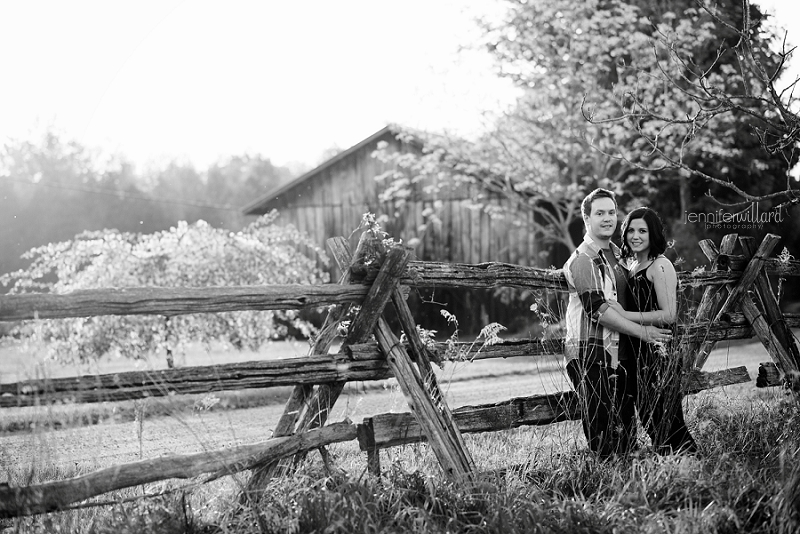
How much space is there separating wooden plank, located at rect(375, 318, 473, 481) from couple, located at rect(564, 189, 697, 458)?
2.74 ft

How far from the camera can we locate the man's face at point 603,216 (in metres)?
4.67

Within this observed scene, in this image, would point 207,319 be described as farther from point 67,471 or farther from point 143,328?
point 67,471

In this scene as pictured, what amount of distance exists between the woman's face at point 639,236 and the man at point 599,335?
174mm

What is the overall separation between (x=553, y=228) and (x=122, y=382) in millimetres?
15124

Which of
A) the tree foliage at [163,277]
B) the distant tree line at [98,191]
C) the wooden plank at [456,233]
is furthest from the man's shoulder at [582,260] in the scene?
the distant tree line at [98,191]

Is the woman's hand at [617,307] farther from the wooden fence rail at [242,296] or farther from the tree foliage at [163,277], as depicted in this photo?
the tree foliage at [163,277]

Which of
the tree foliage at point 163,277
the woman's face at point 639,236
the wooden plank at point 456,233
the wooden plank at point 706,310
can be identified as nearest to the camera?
the woman's face at point 639,236

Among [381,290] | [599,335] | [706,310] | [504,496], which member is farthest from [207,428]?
[706,310]

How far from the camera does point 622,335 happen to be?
4887 millimetres

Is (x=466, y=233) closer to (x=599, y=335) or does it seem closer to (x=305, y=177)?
(x=305, y=177)

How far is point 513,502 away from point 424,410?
0.78 m

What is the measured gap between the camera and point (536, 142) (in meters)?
17.6

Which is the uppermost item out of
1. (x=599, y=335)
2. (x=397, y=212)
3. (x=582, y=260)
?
(x=397, y=212)

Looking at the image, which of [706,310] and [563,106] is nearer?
[706,310]
